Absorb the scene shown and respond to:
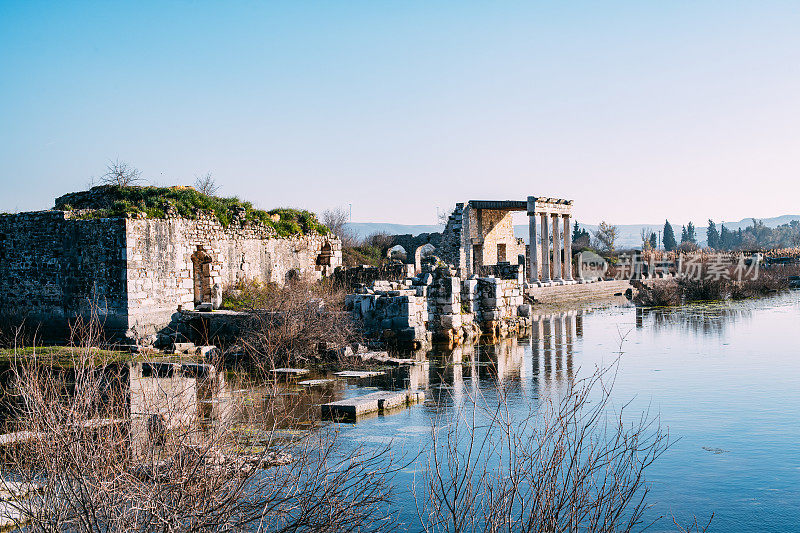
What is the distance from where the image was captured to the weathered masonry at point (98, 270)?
53.6ft

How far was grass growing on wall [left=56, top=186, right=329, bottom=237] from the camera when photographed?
17.3 metres

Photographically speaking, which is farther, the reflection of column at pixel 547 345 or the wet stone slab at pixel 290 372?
the reflection of column at pixel 547 345

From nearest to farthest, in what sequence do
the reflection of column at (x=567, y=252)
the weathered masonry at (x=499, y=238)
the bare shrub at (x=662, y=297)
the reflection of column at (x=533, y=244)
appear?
the bare shrub at (x=662, y=297), the reflection of column at (x=533, y=244), the weathered masonry at (x=499, y=238), the reflection of column at (x=567, y=252)

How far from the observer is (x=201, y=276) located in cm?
2014

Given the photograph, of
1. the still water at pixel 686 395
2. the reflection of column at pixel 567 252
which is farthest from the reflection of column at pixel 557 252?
the still water at pixel 686 395

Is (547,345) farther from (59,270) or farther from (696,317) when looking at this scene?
(59,270)

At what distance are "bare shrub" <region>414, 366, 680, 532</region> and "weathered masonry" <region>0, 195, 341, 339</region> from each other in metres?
9.73

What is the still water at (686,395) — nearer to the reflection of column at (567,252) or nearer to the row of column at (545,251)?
the row of column at (545,251)

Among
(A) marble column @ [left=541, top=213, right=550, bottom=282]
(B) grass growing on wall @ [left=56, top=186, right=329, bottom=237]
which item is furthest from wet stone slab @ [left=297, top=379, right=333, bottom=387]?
(A) marble column @ [left=541, top=213, right=550, bottom=282]

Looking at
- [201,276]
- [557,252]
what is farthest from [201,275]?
[557,252]

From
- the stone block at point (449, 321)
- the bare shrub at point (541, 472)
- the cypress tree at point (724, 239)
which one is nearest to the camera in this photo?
the bare shrub at point (541, 472)

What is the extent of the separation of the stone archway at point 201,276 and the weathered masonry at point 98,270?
0.99ft

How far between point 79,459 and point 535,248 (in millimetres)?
33253

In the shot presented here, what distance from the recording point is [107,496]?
432 cm
